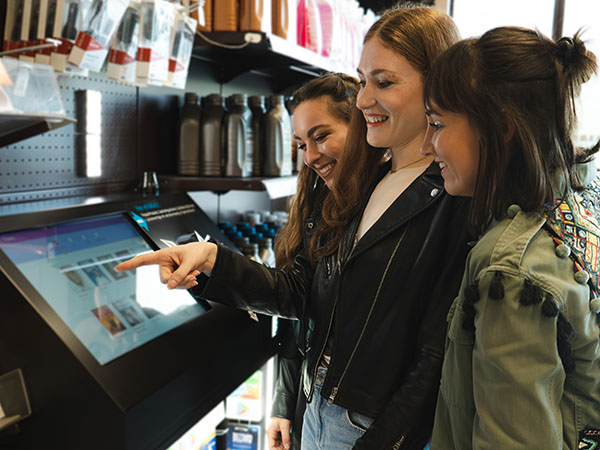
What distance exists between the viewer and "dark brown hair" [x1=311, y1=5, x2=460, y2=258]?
1176 millimetres

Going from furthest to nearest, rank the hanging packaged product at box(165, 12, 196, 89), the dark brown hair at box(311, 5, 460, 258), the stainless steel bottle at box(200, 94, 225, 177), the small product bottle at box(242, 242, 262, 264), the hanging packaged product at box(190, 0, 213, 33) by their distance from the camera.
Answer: the stainless steel bottle at box(200, 94, 225, 177) < the small product bottle at box(242, 242, 262, 264) < the hanging packaged product at box(190, 0, 213, 33) < the hanging packaged product at box(165, 12, 196, 89) < the dark brown hair at box(311, 5, 460, 258)

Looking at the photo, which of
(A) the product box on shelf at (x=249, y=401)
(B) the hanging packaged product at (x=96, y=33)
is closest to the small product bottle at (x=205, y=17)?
(B) the hanging packaged product at (x=96, y=33)

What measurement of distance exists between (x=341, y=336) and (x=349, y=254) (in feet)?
0.60

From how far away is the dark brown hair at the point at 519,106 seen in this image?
33.1 inches

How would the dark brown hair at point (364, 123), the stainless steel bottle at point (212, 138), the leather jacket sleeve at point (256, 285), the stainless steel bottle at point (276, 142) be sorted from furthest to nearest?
the stainless steel bottle at point (276, 142) < the stainless steel bottle at point (212, 138) < the leather jacket sleeve at point (256, 285) < the dark brown hair at point (364, 123)

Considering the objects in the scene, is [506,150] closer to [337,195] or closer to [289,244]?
[337,195]

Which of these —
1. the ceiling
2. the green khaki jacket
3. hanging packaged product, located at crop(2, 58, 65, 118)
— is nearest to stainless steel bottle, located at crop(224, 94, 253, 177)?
hanging packaged product, located at crop(2, 58, 65, 118)

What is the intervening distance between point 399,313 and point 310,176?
2.06ft

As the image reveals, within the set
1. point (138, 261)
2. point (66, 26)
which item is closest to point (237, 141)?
point (66, 26)

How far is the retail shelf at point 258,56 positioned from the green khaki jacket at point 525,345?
144 cm

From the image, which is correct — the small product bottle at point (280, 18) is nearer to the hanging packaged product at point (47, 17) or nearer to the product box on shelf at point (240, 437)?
the hanging packaged product at point (47, 17)

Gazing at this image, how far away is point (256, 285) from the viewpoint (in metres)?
1.38

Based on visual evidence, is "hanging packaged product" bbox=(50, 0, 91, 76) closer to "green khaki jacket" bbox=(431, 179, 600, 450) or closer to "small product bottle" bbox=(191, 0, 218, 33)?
"small product bottle" bbox=(191, 0, 218, 33)

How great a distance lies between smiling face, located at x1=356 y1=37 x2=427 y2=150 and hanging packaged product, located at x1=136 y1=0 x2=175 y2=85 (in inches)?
30.9
